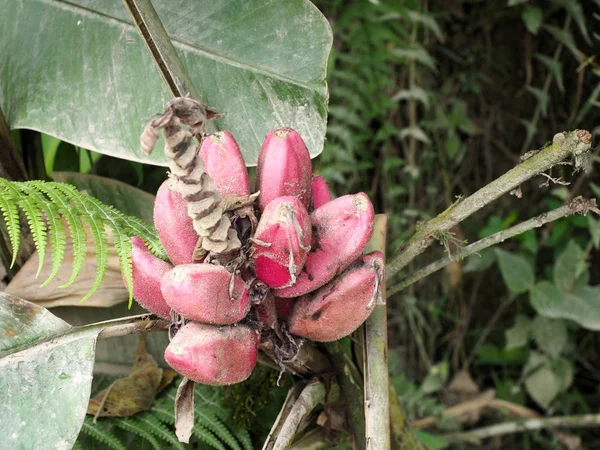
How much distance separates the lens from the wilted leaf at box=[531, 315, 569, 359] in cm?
162

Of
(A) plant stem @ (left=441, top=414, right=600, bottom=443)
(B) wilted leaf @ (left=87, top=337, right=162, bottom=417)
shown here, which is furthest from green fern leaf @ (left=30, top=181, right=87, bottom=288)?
(A) plant stem @ (left=441, top=414, right=600, bottom=443)

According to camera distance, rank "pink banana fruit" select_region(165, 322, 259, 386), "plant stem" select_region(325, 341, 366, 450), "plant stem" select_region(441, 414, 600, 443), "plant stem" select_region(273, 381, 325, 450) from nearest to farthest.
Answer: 1. "pink banana fruit" select_region(165, 322, 259, 386)
2. "plant stem" select_region(273, 381, 325, 450)
3. "plant stem" select_region(325, 341, 366, 450)
4. "plant stem" select_region(441, 414, 600, 443)

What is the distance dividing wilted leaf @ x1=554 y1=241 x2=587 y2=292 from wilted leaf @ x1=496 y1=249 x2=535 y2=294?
67 mm

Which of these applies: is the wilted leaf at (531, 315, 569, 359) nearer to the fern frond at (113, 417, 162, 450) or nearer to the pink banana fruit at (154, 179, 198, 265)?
the fern frond at (113, 417, 162, 450)

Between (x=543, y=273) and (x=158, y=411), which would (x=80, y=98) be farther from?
(x=543, y=273)

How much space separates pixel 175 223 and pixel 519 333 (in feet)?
4.34

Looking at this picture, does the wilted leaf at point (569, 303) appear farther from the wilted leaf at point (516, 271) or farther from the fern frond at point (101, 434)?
the fern frond at point (101, 434)

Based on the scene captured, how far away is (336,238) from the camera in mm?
607

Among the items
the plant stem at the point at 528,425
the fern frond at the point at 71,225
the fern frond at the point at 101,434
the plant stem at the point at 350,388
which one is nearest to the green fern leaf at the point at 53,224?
the fern frond at the point at 71,225

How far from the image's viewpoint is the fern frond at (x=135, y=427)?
0.80m

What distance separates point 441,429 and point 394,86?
98 centimetres

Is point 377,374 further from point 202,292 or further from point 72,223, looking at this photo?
point 72,223

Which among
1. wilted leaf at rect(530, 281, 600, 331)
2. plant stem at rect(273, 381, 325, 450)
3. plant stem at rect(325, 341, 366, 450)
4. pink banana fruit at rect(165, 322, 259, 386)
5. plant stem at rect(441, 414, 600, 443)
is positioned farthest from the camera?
plant stem at rect(441, 414, 600, 443)

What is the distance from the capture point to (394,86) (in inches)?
66.5
